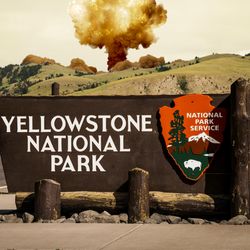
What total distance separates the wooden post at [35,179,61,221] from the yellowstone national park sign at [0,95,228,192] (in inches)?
15.6

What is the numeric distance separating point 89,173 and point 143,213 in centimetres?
118

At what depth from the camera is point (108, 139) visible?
1245 cm

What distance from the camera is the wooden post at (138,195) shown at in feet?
39.0

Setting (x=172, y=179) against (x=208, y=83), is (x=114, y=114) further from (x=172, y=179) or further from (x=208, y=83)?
(x=208, y=83)

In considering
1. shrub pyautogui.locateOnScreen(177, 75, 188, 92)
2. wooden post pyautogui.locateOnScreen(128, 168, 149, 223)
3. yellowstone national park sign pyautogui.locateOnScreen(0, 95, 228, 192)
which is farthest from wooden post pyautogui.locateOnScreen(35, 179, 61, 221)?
shrub pyautogui.locateOnScreen(177, 75, 188, 92)

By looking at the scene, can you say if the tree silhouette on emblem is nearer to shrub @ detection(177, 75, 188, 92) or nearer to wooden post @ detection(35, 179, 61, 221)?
wooden post @ detection(35, 179, 61, 221)

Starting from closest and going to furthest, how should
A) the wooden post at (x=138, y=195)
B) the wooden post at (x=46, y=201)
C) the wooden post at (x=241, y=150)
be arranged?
1. the wooden post at (x=241, y=150)
2. the wooden post at (x=138, y=195)
3. the wooden post at (x=46, y=201)

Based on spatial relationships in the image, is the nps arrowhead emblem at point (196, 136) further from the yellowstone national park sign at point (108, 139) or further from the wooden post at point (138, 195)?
the wooden post at point (138, 195)

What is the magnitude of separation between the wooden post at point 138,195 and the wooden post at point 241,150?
133 centimetres

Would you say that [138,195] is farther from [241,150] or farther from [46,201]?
[241,150]

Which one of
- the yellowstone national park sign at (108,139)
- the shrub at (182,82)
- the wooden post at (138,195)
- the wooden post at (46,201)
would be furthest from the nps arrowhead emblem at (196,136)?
the shrub at (182,82)

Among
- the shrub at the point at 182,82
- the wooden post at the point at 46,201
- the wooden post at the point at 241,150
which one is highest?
the shrub at the point at 182,82

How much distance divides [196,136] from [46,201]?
2571 mm

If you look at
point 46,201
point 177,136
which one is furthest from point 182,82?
point 46,201
